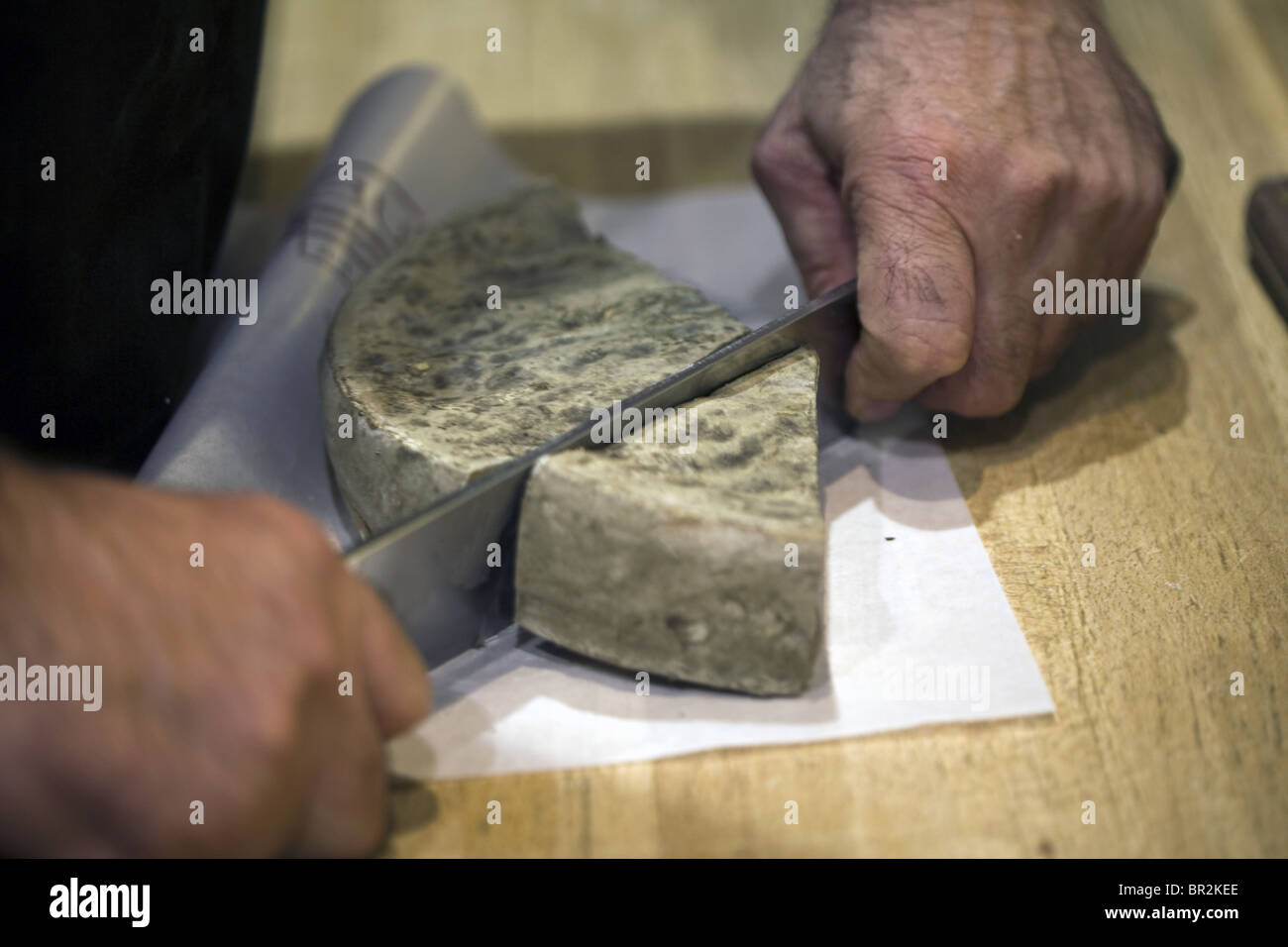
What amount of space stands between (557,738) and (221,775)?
0.35 m

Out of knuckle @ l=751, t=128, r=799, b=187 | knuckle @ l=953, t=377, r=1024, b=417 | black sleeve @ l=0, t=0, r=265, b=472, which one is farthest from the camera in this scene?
knuckle @ l=751, t=128, r=799, b=187

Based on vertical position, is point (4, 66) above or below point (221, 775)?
above

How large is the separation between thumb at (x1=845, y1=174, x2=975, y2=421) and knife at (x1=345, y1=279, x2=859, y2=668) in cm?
11

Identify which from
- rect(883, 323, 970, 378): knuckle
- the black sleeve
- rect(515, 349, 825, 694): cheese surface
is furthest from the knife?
the black sleeve

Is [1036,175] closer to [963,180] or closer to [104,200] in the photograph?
[963,180]

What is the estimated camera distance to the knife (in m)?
0.99

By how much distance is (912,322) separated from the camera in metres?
1.24

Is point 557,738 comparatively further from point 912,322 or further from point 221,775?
point 912,322

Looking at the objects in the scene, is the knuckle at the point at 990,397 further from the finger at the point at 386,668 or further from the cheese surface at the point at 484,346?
the finger at the point at 386,668

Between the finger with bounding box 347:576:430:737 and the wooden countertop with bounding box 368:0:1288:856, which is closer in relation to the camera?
the finger with bounding box 347:576:430:737

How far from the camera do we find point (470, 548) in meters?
1.04

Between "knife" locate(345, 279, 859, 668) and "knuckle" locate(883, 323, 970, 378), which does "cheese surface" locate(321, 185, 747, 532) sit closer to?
"knife" locate(345, 279, 859, 668)

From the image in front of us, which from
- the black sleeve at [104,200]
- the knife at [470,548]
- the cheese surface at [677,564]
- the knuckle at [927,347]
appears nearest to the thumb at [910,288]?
the knuckle at [927,347]
